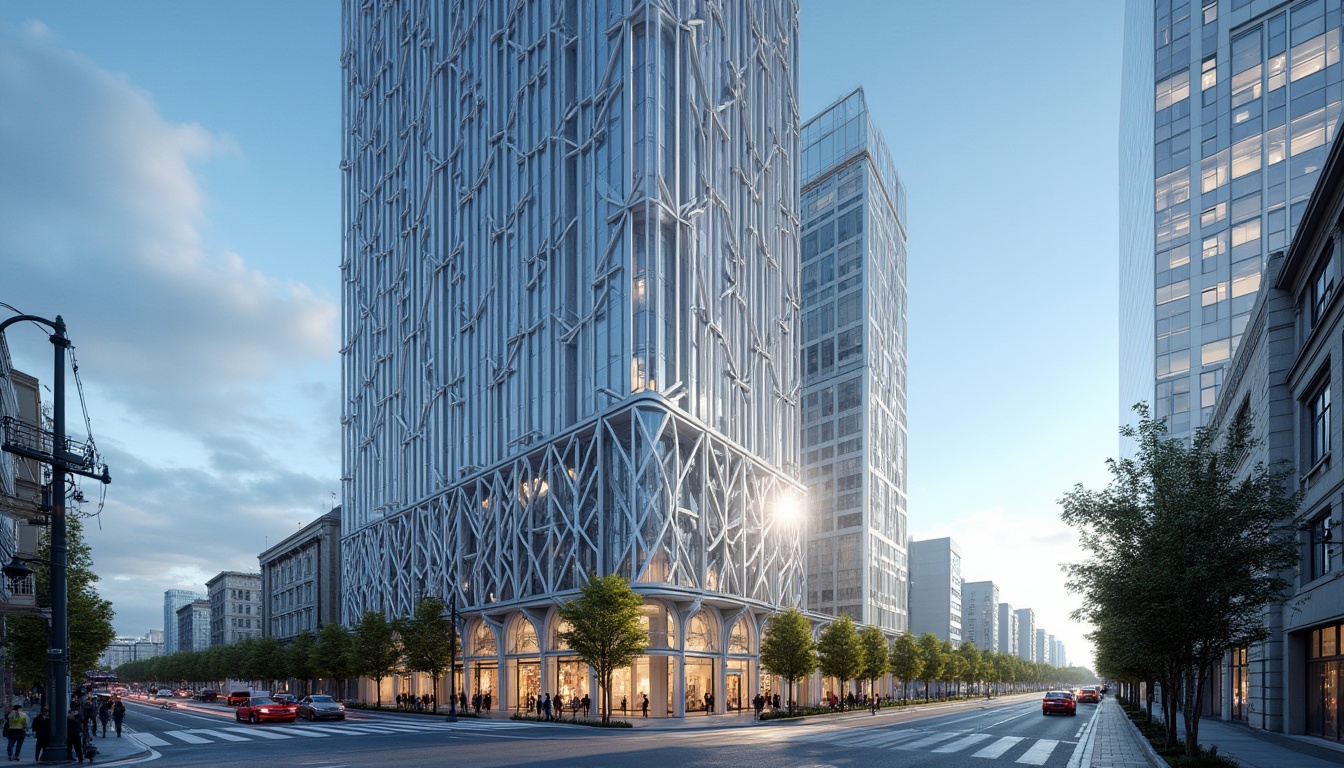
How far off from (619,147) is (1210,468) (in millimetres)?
38724

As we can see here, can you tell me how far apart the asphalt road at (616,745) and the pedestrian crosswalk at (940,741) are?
0.12ft

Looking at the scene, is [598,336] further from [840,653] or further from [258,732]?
[258,732]

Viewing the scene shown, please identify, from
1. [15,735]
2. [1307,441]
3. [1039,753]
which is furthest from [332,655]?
[1307,441]

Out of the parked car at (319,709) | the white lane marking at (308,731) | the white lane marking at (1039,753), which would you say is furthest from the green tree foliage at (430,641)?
the white lane marking at (1039,753)

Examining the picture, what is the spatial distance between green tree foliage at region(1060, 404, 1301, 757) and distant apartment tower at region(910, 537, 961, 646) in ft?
499

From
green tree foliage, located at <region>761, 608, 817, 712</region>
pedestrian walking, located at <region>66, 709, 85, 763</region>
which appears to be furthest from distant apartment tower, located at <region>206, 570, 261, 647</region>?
pedestrian walking, located at <region>66, 709, 85, 763</region>

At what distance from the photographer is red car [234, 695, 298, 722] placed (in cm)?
4597

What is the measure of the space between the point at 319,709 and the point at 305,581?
235 ft

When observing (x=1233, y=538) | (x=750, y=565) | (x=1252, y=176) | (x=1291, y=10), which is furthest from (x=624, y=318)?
(x=1291, y=10)

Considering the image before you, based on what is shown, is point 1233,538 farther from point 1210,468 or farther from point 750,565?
point 750,565

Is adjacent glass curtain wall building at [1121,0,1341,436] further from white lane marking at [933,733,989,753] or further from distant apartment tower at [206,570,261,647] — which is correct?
distant apartment tower at [206,570,261,647]

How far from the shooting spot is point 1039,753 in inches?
1070

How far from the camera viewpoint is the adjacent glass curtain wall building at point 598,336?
52281 millimetres

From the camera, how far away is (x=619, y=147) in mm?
53938
